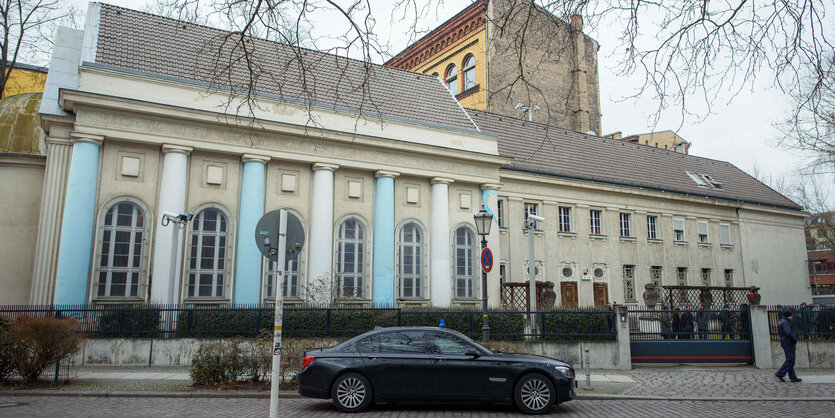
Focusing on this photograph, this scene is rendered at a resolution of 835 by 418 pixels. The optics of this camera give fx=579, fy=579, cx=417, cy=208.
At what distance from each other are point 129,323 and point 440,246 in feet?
40.5

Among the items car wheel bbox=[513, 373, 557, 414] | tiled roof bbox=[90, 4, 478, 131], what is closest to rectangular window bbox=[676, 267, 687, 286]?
tiled roof bbox=[90, 4, 478, 131]

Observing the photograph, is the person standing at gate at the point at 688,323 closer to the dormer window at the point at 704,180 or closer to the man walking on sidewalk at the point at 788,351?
the man walking on sidewalk at the point at 788,351

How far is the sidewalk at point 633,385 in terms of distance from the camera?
1158cm

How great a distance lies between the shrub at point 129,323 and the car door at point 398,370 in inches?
343

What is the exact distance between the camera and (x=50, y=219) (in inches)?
750

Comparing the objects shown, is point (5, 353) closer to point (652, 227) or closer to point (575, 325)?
point (575, 325)

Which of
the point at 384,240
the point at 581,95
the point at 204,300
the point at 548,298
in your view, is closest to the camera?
the point at 204,300

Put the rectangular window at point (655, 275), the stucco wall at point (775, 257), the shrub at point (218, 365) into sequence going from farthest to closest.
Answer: the stucco wall at point (775, 257)
the rectangular window at point (655, 275)
the shrub at point (218, 365)

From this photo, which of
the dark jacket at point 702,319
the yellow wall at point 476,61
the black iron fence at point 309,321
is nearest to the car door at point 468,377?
the black iron fence at point 309,321

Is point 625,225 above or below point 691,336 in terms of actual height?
above

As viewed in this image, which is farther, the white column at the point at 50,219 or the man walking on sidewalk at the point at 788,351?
the white column at the point at 50,219

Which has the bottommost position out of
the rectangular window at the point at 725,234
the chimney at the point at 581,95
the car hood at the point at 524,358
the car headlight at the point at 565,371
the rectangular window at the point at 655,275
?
the car headlight at the point at 565,371

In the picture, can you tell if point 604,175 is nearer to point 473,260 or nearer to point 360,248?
point 473,260

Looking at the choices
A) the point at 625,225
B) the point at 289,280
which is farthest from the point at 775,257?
the point at 289,280
